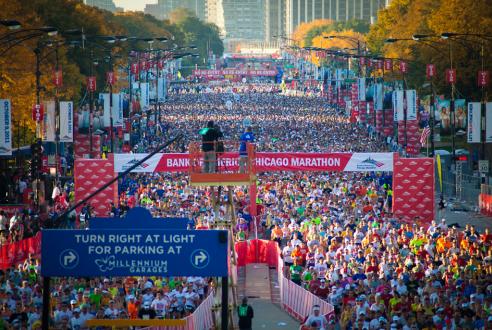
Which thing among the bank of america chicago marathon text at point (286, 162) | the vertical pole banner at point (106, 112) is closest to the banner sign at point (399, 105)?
the vertical pole banner at point (106, 112)

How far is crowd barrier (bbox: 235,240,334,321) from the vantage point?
29.4 meters

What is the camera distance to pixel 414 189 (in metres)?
46.5

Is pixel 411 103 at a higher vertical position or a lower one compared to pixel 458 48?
lower

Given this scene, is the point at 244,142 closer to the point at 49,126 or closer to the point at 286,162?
the point at 286,162

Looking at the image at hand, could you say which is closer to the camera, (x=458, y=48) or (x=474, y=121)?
(x=474, y=121)

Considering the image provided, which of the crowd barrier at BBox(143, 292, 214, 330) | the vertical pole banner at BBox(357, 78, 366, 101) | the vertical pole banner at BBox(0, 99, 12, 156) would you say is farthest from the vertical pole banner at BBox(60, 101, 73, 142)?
the vertical pole banner at BBox(357, 78, 366, 101)

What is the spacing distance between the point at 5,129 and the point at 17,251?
13496 millimetres

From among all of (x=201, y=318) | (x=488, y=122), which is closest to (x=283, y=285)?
(x=201, y=318)

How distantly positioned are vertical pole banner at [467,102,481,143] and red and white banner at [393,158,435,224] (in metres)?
9.88

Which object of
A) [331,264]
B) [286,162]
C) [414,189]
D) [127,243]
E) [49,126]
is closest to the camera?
[127,243]

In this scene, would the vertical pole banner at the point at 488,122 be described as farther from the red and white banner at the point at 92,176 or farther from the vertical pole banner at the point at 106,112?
the vertical pole banner at the point at 106,112

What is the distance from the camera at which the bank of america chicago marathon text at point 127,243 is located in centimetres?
1923

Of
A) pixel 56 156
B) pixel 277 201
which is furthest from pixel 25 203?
pixel 277 201

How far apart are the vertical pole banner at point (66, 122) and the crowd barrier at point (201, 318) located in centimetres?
2877
